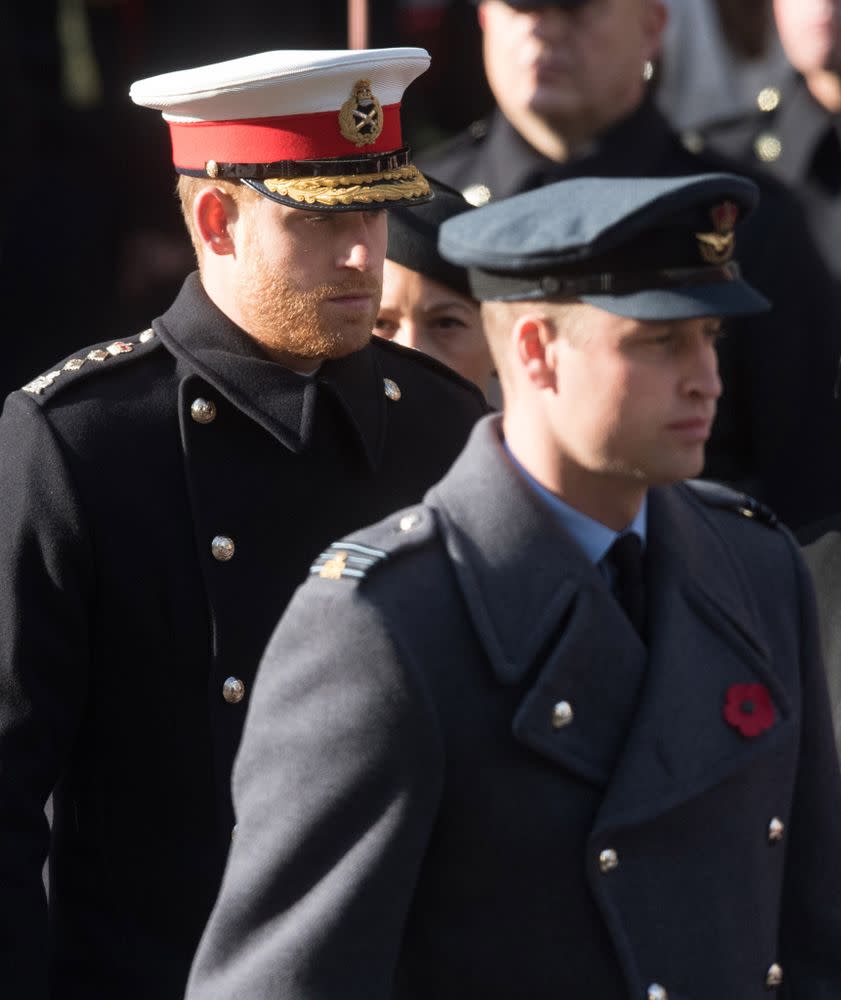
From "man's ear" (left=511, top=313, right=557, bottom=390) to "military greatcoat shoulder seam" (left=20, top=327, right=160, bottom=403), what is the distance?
1009 millimetres

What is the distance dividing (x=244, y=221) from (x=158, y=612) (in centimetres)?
65

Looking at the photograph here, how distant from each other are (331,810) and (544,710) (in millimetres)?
291

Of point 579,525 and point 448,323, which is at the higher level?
point 579,525

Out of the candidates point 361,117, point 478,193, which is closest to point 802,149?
point 478,193

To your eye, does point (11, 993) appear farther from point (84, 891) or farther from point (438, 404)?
point (438, 404)

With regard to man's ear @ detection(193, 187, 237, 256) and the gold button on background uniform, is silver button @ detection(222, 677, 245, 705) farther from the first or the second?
Answer: the gold button on background uniform

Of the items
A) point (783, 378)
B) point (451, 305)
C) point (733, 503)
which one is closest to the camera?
point (733, 503)

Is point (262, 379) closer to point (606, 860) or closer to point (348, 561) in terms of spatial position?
point (348, 561)

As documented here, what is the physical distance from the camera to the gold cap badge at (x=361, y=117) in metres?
3.68

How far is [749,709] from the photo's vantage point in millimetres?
2854

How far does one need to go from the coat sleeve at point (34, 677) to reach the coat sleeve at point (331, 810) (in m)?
0.71

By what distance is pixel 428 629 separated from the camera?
273cm

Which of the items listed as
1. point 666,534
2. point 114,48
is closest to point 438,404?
point 666,534

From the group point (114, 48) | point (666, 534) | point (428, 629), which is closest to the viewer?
A: point (428, 629)
